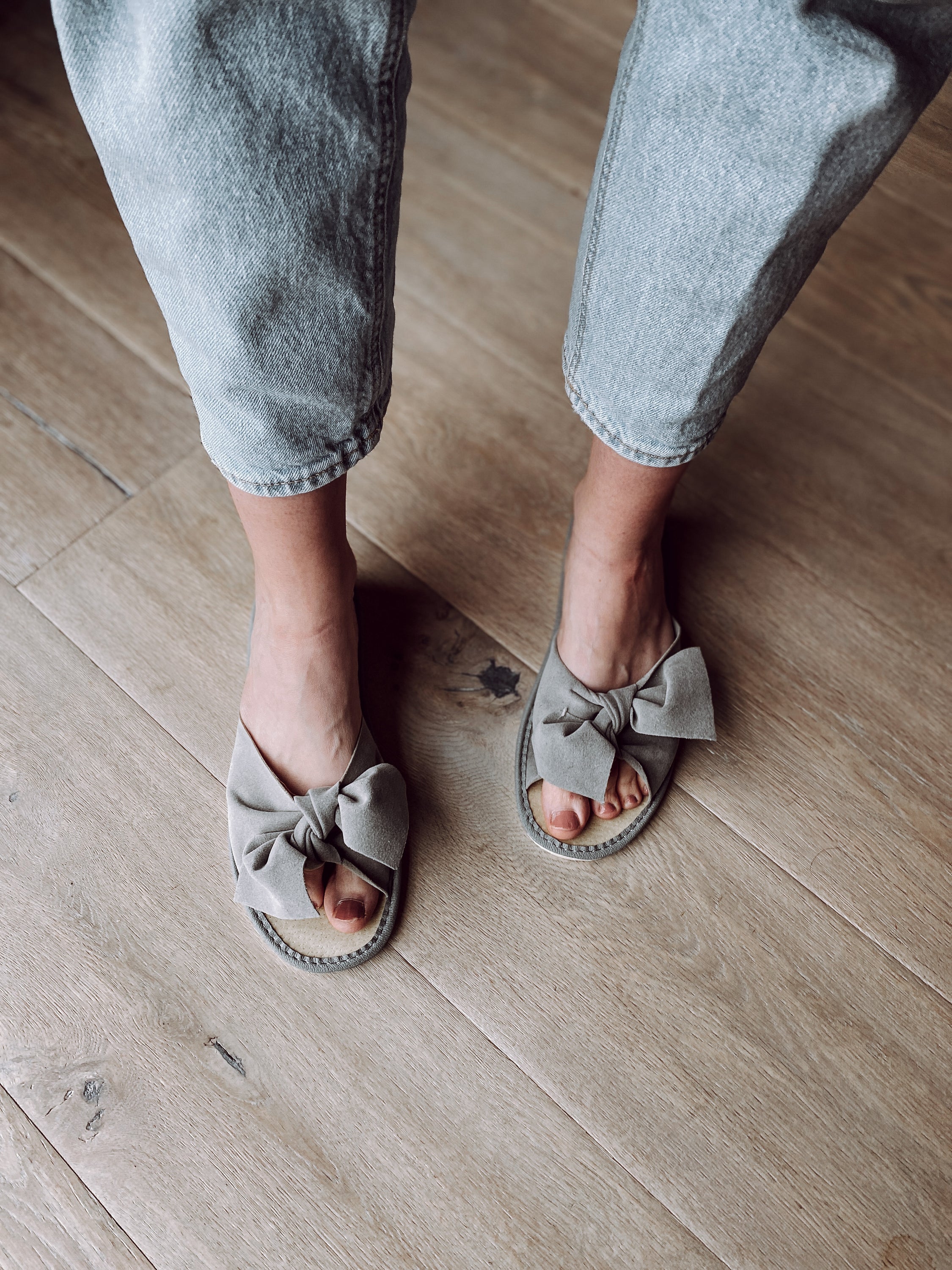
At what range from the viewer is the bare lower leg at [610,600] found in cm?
72

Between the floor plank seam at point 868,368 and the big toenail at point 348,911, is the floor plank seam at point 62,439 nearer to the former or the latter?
the big toenail at point 348,911

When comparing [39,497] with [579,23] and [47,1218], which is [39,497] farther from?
[579,23]

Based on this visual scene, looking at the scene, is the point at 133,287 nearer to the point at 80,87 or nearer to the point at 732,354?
the point at 80,87

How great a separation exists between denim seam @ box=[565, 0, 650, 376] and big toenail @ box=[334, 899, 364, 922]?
16.6 inches

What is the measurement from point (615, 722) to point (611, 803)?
0.07 m

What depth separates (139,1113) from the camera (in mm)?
640

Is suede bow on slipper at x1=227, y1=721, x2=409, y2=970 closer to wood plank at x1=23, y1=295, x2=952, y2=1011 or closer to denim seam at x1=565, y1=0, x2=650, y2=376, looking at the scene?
wood plank at x1=23, y1=295, x2=952, y2=1011

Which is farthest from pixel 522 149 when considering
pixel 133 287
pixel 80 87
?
pixel 80 87

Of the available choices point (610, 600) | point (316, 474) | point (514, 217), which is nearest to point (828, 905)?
point (610, 600)

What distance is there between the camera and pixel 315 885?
700 millimetres

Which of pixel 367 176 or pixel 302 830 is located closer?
pixel 367 176

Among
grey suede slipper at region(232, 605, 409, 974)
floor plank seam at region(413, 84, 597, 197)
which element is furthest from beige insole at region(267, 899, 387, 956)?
floor plank seam at region(413, 84, 597, 197)

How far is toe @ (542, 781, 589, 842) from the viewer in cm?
74

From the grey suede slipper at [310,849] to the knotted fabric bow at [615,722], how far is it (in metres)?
0.13
